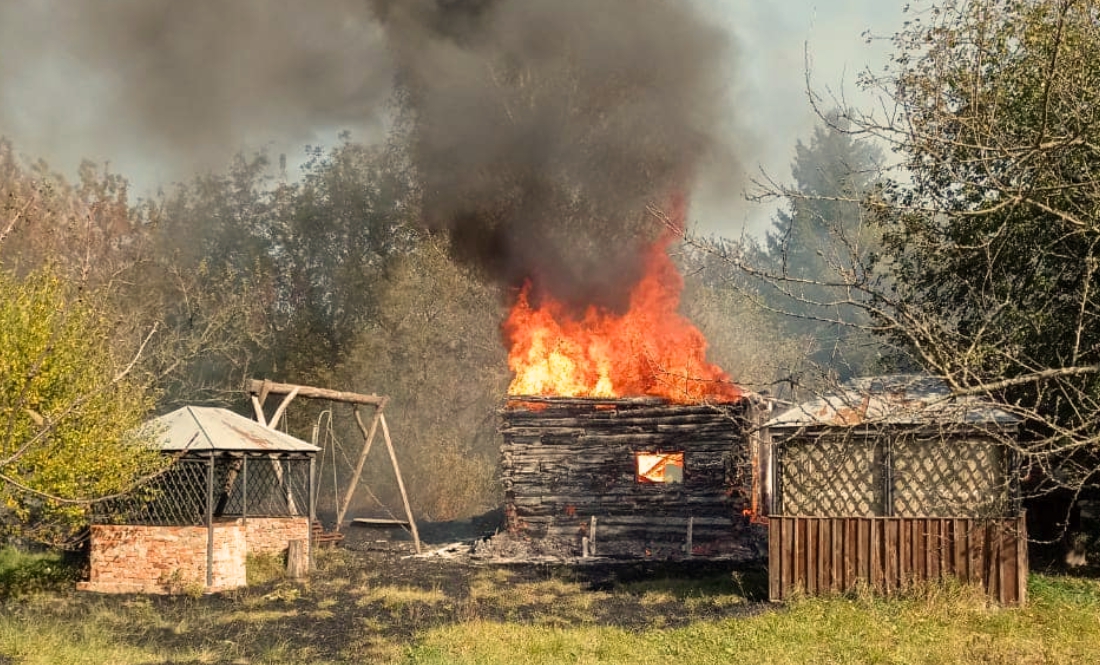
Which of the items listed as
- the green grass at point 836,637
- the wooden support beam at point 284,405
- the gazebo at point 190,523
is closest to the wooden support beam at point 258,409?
the wooden support beam at point 284,405

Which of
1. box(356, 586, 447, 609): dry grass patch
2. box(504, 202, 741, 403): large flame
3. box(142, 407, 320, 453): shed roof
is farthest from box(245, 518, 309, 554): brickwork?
box(504, 202, 741, 403): large flame

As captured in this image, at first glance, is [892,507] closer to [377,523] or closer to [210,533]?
[210,533]

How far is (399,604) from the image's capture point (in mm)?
17562

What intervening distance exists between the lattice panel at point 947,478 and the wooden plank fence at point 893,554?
0.23m

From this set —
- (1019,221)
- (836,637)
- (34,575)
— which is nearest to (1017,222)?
(1019,221)

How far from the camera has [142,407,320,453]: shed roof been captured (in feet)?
66.3

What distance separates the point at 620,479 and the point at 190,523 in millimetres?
9826

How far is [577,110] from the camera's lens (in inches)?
1080

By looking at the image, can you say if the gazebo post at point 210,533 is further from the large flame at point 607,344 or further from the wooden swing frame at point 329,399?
the large flame at point 607,344

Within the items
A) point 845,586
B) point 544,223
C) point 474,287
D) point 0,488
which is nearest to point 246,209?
point 474,287

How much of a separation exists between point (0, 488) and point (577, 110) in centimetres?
1704

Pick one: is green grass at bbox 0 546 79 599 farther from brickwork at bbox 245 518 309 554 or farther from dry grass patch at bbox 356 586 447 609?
dry grass patch at bbox 356 586 447 609

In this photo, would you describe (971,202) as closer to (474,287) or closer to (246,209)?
(474,287)

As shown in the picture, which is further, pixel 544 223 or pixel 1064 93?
pixel 544 223
